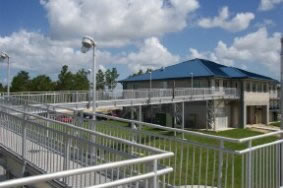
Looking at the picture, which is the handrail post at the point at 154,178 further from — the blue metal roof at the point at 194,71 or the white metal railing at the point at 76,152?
the blue metal roof at the point at 194,71

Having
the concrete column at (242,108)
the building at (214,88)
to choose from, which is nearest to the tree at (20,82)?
the building at (214,88)

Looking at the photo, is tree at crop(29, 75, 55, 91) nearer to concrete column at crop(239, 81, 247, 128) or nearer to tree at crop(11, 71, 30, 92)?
tree at crop(11, 71, 30, 92)

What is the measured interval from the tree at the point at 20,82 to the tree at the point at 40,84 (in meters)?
0.72

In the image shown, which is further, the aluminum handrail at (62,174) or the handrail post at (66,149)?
the handrail post at (66,149)

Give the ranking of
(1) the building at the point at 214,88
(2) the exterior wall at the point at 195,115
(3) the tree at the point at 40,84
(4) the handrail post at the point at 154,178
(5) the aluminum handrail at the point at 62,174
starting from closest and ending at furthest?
(5) the aluminum handrail at the point at 62,174
(4) the handrail post at the point at 154,178
(2) the exterior wall at the point at 195,115
(1) the building at the point at 214,88
(3) the tree at the point at 40,84

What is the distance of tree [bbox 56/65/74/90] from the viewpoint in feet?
173

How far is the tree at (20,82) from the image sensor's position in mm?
49344

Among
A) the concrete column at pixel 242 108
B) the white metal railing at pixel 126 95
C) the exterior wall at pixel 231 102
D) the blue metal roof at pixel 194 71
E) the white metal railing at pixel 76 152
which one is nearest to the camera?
the white metal railing at pixel 76 152

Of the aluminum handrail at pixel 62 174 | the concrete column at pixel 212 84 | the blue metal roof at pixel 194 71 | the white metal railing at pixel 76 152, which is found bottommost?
the white metal railing at pixel 76 152

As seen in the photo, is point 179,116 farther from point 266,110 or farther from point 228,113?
point 266,110

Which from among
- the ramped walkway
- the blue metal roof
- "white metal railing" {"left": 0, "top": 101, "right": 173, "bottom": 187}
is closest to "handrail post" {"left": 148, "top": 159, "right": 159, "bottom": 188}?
"white metal railing" {"left": 0, "top": 101, "right": 173, "bottom": 187}

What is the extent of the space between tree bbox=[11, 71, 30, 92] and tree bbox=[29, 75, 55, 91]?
72cm

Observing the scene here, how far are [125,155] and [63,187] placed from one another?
85.3 inches

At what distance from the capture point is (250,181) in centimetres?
541
